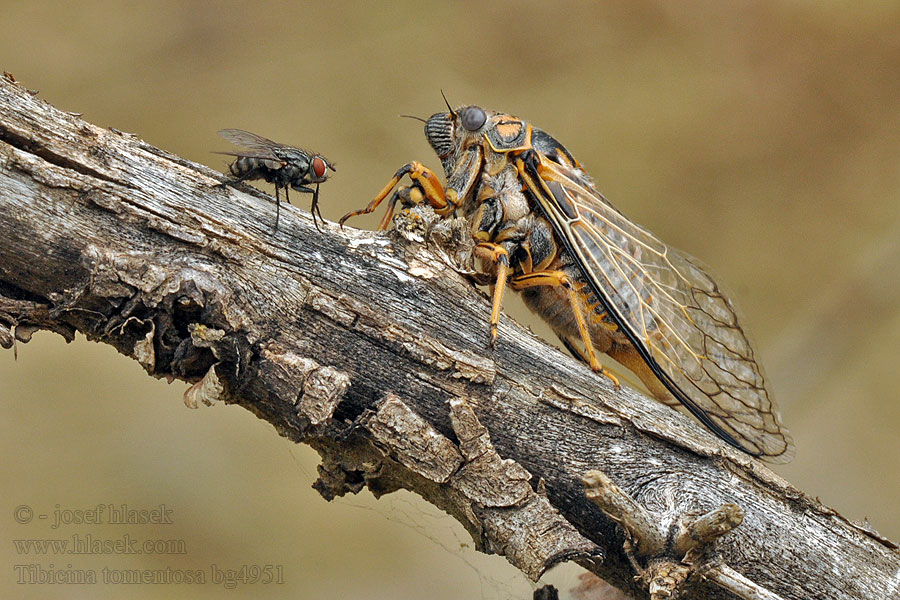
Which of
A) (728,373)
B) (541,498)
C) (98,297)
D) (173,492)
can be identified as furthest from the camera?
(173,492)

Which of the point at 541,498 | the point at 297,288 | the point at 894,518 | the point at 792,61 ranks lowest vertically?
the point at 541,498

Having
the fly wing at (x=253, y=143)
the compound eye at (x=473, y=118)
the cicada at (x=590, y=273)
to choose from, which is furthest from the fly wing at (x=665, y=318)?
the fly wing at (x=253, y=143)

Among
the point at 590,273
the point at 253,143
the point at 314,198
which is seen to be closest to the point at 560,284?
the point at 590,273

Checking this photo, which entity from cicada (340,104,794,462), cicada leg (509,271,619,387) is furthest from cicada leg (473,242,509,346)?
cicada leg (509,271,619,387)

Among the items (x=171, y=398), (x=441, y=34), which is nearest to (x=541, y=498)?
(x=171, y=398)

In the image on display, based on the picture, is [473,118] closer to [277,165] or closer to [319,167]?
[319,167]

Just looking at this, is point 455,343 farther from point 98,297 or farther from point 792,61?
point 792,61
